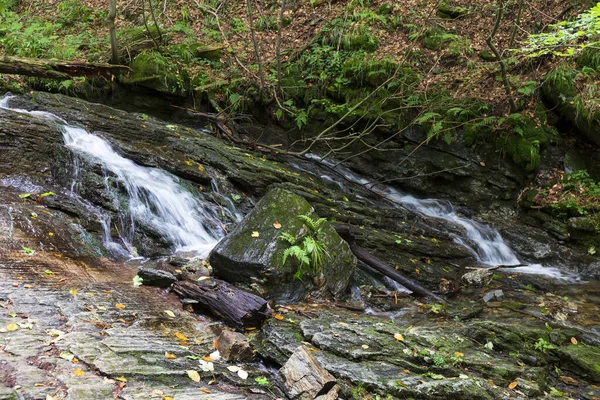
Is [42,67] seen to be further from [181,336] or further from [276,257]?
[181,336]

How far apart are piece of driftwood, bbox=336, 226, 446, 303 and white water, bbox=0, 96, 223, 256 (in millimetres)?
2027

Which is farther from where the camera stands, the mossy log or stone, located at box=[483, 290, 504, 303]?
the mossy log

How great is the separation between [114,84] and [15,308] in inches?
363

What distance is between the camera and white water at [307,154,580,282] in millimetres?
8664

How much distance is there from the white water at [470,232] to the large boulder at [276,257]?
3904mm

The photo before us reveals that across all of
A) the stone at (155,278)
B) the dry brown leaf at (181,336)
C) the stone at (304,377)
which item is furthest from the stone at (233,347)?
the stone at (155,278)

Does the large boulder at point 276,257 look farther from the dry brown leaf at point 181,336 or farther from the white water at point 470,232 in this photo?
the white water at point 470,232

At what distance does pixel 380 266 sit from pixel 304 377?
3592 millimetres

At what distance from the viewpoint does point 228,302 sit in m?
4.54

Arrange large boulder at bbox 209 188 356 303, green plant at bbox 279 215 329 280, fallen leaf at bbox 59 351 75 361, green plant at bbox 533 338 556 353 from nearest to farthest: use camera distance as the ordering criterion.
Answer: fallen leaf at bbox 59 351 75 361 → green plant at bbox 533 338 556 353 → large boulder at bbox 209 188 356 303 → green plant at bbox 279 215 329 280

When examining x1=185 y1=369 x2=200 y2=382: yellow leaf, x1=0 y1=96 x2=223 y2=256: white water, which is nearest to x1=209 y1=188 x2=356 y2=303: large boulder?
x1=0 y1=96 x2=223 y2=256: white water

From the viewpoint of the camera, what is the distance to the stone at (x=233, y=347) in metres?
3.74

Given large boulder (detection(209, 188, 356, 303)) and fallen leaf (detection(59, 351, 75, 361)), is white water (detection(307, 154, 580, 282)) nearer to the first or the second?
large boulder (detection(209, 188, 356, 303))

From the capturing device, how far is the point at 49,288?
4.27m
